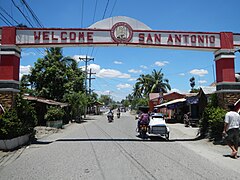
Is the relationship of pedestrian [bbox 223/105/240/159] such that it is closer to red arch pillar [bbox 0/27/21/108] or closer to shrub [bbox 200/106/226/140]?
shrub [bbox 200/106/226/140]

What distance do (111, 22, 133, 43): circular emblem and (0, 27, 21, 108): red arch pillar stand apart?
210 inches

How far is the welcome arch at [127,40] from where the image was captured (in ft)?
44.3

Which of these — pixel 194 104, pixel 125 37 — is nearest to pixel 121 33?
pixel 125 37

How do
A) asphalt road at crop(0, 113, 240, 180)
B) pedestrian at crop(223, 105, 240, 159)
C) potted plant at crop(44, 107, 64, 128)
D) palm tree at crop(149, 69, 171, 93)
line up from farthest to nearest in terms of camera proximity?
palm tree at crop(149, 69, 171, 93) → potted plant at crop(44, 107, 64, 128) → pedestrian at crop(223, 105, 240, 159) → asphalt road at crop(0, 113, 240, 180)

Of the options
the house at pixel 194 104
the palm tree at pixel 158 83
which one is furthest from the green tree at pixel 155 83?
the house at pixel 194 104

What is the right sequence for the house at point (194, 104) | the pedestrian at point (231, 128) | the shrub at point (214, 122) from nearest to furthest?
1. the pedestrian at point (231, 128)
2. the shrub at point (214, 122)
3. the house at point (194, 104)

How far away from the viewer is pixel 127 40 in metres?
14.1

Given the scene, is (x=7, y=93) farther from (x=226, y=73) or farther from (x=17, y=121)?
(x=226, y=73)

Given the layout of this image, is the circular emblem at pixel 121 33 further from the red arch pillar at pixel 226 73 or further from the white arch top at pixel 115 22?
the red arch pillar at pixel 226 73

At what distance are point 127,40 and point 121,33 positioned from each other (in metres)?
0.52

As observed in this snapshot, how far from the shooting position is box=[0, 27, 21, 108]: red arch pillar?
12766 millimetres

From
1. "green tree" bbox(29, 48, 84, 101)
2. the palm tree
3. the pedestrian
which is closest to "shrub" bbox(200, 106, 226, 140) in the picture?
the pedestrian

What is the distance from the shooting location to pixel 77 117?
1422 inches

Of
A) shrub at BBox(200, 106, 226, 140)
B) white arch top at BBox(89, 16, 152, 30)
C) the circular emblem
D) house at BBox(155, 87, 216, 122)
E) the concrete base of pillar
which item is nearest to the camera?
shrub at BBox(200, 106, 226, 140)
